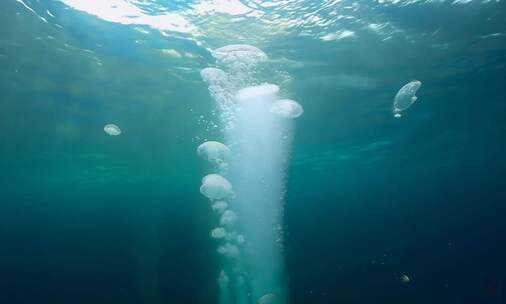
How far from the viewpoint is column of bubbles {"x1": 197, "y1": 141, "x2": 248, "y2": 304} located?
10.7 metres

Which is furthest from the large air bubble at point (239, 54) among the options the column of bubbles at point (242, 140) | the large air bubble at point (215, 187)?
the large air bubble at point (215, 187)

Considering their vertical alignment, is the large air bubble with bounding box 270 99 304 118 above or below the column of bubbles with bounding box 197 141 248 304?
above

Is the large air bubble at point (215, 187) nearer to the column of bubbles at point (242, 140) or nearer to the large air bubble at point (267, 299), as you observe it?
the column of bubbles at point (242, 140)

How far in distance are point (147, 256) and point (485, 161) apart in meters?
41.4

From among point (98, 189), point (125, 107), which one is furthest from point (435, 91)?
point (98, 189)

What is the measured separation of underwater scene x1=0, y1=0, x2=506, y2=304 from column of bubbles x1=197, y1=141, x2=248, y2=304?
9 centimetres

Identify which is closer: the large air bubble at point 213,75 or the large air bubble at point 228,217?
the large air bubble at point 213,75

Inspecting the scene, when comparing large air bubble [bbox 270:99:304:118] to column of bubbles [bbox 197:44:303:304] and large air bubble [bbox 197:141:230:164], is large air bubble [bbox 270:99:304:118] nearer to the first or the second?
column of bubbles [bbox 197:44:303:304]

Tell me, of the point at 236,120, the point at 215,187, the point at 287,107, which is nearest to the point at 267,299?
the point at 215,187

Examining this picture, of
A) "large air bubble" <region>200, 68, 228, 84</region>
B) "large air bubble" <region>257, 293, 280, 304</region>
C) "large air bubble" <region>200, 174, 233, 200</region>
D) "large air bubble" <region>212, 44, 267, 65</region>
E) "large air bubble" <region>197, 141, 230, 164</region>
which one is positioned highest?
"large air bubble" <region>200, 68, 228, 84</region>

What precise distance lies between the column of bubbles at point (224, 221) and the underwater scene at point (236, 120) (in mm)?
88

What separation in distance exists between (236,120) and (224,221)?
5.52 meters

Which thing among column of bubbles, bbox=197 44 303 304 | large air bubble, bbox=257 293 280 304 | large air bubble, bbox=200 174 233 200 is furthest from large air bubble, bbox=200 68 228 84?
large air bubble, bbox=257 293 280 304

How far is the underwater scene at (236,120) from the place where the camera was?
397 inches
